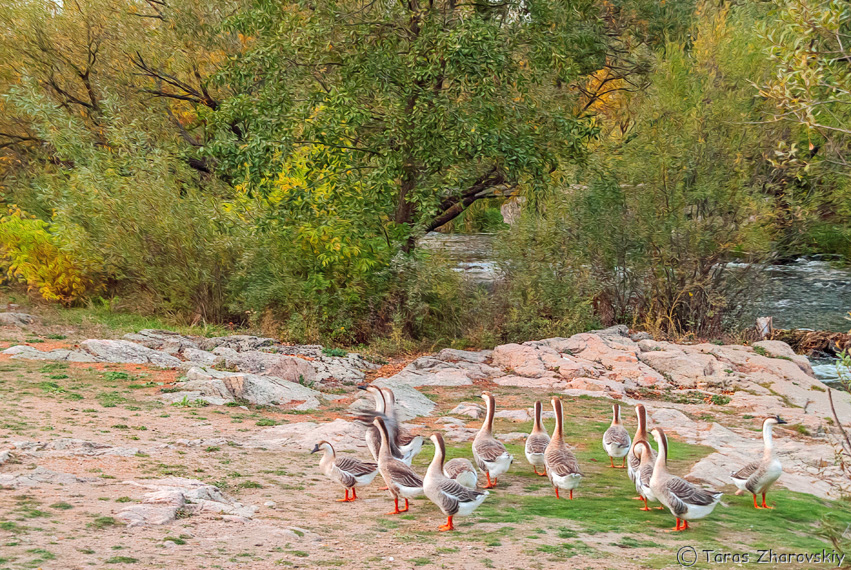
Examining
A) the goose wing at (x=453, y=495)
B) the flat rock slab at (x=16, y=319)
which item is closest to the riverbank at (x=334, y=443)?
the flat rock slab at (x=16, y=319)

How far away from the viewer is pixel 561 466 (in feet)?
28.1

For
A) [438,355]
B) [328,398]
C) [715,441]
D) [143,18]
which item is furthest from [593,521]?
[143,18]

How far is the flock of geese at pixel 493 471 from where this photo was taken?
7.67 meters

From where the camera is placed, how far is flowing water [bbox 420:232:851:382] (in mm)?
21359

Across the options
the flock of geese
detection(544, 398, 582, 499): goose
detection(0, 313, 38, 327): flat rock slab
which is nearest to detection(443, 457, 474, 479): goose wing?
the flock of geese

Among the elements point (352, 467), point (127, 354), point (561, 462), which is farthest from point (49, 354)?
point (561, 462)

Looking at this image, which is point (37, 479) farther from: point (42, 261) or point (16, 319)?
point (42, 261)

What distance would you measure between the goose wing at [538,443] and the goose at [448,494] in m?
1.86

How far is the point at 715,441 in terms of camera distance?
39.4 ft

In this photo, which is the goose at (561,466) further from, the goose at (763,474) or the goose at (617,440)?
the goose at (763,474)

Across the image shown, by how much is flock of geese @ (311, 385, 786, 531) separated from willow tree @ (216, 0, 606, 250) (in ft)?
31.5

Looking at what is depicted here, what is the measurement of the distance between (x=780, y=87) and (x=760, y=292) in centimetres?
1274

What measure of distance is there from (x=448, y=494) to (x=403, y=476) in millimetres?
666

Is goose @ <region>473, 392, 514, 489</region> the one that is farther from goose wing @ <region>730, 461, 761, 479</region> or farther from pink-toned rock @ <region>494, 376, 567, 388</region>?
pink-toned rock @ <region>494, 376, 567, 388</region>
